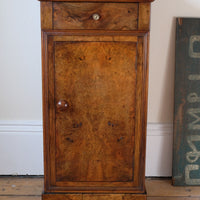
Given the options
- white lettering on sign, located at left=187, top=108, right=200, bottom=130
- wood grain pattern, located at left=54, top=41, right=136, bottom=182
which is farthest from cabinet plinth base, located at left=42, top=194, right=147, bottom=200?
white lettering on sign, located at left=187, top=108, right=200, bottom=130

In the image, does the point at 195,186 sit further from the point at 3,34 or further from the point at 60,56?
the point at 3,34

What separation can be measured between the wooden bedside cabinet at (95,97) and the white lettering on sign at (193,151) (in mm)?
535

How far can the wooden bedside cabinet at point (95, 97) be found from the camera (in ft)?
5.16

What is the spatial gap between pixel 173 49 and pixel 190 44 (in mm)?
121

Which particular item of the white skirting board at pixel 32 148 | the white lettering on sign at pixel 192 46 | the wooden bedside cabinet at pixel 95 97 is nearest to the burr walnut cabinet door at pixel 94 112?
the wooden bedside cabinet at pixel 95 97

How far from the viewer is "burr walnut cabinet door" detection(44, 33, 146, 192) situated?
1.61 metres

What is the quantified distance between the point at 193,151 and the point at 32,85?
4.13 ft

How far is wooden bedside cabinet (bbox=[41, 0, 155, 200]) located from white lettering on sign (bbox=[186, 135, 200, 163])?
535 mm

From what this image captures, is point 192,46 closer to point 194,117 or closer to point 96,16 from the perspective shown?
point 194,117

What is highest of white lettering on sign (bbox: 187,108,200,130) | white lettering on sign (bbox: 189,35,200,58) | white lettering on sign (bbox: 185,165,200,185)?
white lettering on sign (bbox: 189,35,200,58)

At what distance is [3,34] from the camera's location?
6.84 ft

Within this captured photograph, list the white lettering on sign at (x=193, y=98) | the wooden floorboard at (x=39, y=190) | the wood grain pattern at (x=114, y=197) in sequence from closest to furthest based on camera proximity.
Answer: the wood grain pattern at (x=114, y=197)
the wooden floorboard at (x=39, y=190)
the white lettering on sign at (x=193, y=98)

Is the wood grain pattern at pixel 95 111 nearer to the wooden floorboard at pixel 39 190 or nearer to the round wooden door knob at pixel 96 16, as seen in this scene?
the round wooden door knob at pixel 96 16

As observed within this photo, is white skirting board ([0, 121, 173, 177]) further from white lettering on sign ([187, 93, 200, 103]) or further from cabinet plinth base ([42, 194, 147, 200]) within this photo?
cabinet plinth base ([42, 194, 147, 200])
